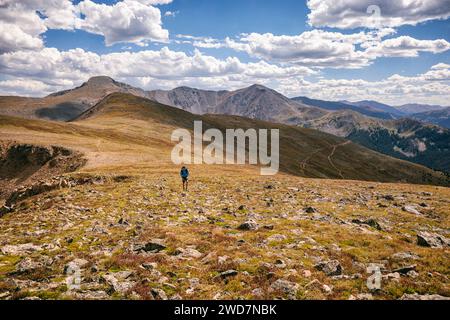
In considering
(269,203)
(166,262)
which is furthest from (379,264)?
(269,203)

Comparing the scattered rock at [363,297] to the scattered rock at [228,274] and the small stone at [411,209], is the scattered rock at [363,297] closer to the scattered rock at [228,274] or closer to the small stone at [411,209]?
the scattered rock at [228,274]

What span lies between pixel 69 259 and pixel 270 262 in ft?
30.3

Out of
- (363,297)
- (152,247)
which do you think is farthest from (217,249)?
(363,297)

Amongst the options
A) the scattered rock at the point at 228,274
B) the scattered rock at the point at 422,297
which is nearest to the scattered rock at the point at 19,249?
the scattered rock at the point at 228,274

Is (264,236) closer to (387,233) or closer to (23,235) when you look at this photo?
(387,233)

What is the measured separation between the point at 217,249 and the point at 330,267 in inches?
217

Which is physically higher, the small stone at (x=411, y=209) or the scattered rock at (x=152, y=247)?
the scattered rock at (x=152, y=247)

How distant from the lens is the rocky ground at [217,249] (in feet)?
39.7

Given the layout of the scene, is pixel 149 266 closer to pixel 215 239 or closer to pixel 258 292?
pixel 215 239

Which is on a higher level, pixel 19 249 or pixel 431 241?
pixel 431 241

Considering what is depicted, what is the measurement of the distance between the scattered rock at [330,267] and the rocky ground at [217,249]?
1.9 inches

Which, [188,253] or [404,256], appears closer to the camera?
[404,256]

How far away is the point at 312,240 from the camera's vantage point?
17906mm

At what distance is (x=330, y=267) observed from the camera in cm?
1375
